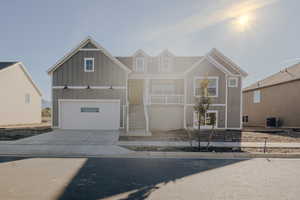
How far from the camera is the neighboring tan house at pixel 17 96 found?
633 inches

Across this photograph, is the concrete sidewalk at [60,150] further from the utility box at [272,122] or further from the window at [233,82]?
the utility box at [272,122]

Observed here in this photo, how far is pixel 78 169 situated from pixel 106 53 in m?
10.00

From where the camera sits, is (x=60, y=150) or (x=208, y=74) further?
(x=208, y=74)

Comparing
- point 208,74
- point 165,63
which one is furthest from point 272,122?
point 165,63

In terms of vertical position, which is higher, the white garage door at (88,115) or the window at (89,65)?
the window at (89,65)

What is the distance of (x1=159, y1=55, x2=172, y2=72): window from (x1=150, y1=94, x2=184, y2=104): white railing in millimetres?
2621

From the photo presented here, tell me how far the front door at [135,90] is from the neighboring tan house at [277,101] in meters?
15.1

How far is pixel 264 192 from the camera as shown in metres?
3.72

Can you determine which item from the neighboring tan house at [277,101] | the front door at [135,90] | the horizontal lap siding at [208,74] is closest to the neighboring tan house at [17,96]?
the front door at [135,90]

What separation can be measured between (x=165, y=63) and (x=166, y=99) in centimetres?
345

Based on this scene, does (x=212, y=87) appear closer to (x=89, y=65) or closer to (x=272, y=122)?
(x=272, y=122)

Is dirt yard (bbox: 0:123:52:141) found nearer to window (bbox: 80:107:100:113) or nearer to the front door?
window (bbox: 80:107:100:113)

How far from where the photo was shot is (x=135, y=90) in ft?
46.1

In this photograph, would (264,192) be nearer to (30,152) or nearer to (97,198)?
(97,198)
